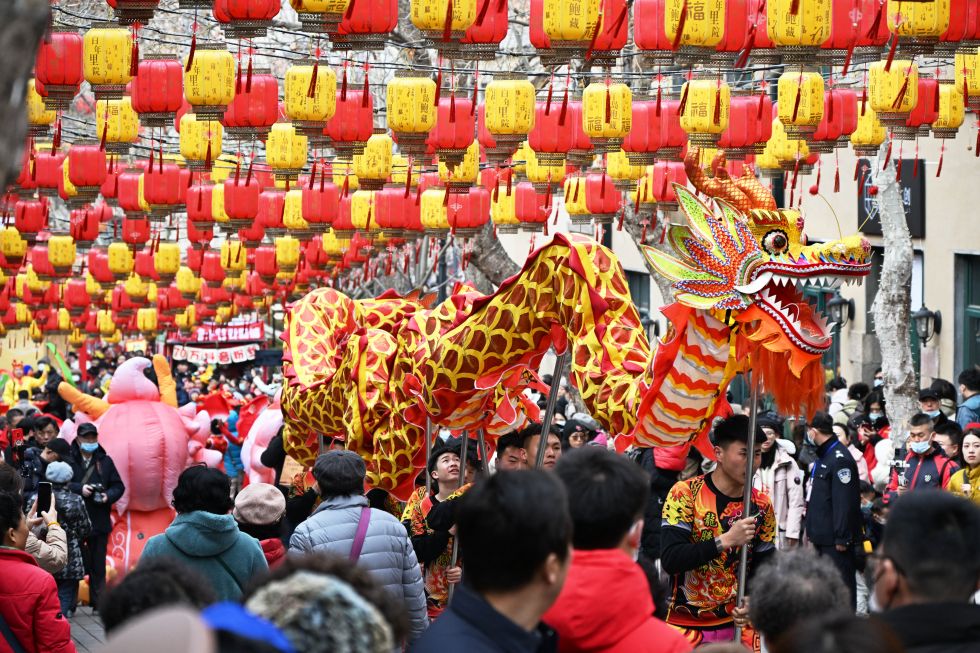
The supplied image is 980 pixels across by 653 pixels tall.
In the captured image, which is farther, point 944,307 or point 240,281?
point 240,281

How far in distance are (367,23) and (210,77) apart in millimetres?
2621

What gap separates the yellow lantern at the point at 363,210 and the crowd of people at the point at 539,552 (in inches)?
229

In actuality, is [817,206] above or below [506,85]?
below

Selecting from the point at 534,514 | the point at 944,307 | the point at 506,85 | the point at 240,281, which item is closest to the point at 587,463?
the point at 534,514

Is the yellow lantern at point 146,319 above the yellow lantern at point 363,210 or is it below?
below

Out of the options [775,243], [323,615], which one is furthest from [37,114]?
[323,615]

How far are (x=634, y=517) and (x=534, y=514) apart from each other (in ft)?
1.94

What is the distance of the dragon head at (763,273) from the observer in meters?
7.56

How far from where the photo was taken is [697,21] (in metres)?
10.7

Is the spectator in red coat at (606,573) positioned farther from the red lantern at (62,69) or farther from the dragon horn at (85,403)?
the dragon horn at (85,403)

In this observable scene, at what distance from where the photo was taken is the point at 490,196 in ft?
59.8

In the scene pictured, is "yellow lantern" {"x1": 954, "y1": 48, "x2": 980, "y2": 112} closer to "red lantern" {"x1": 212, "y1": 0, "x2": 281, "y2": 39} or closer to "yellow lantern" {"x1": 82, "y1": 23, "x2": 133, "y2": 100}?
"red lantern" {"x1": 212, "y1": 0, "x2": 281, "y2": 39}

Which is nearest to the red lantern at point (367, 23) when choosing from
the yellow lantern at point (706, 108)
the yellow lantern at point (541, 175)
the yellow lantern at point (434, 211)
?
the yellow lantern at point (706, 108)

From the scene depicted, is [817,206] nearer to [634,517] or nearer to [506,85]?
[506,85]
